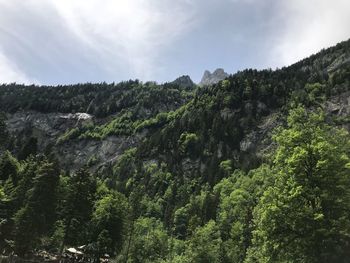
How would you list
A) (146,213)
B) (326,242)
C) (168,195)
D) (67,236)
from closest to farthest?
1. (326,242)
2. (67,236)
3. (146,213)
4. (168,195)

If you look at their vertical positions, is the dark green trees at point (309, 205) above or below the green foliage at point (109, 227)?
below

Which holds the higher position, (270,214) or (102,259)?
(102,259)

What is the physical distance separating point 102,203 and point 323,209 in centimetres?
6392

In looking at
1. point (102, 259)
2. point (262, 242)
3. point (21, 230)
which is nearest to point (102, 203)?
point (102, 259)

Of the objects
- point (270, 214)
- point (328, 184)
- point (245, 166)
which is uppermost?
point (245, 166)

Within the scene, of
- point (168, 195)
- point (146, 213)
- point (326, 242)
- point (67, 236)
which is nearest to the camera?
point (326, 242)

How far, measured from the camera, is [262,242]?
29.1m

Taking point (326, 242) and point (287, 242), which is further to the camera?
point (287, 242)

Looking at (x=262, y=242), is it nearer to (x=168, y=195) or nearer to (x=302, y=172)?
(x=302, y=172)

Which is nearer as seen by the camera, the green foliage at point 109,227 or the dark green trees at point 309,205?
the dark green trees at point 309,205

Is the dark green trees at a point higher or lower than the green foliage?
lower

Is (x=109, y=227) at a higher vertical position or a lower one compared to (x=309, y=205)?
higher

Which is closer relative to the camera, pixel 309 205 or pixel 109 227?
pixel 309 205

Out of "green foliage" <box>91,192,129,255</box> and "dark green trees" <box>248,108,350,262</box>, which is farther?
"green foliage" <box>91,192,129,255</box>
